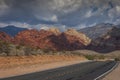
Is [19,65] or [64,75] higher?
[19,65]

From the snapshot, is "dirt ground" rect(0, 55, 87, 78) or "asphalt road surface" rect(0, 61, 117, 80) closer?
"asphalt road surface" rect(0, 61, 117, 80)

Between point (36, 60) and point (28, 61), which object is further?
point (36, 60)

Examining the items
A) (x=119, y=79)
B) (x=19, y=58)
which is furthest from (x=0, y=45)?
(x=119, y=79)

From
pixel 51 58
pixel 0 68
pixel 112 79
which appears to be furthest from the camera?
pixel 51 58

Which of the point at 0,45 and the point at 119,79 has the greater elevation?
the point at 0,45

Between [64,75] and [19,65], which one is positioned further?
[19,65]

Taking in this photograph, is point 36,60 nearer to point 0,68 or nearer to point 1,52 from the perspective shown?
point 1,52

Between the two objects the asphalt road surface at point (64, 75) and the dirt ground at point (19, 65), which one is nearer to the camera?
the asphalt road surface at point (64, 75)

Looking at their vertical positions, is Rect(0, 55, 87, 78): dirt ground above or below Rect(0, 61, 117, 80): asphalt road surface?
above

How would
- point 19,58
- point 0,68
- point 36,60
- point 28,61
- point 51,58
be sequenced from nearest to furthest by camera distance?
point 0,68
point 19,58
point 28,61
point 36,60
point 51,58

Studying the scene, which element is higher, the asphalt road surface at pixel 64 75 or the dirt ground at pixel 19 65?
the dirt ground at pixel 19 65

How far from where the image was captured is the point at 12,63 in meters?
50.7

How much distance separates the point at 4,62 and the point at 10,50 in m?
12.0

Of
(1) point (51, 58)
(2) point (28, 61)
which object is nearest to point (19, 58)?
(2) point (28, 61)
